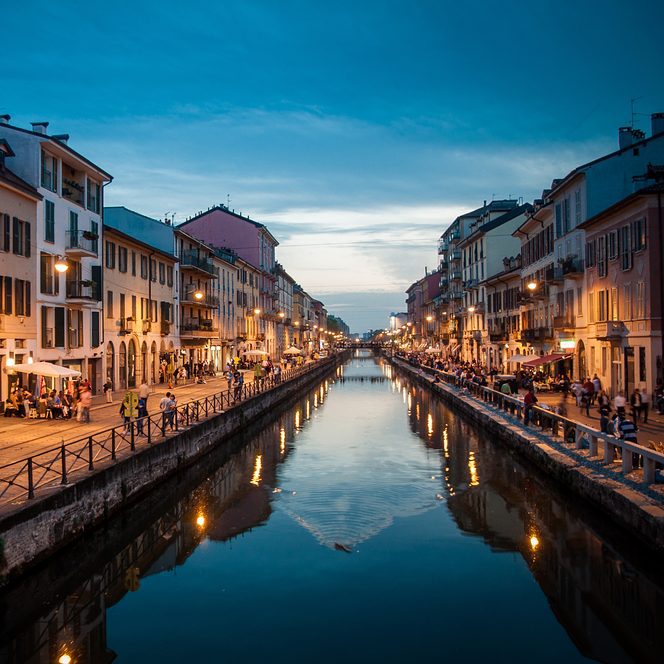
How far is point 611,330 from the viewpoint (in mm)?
34281

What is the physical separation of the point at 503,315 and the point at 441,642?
56.6 m

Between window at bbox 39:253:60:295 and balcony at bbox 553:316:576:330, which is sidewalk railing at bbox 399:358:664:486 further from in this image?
window at bbox 39:253:60:295

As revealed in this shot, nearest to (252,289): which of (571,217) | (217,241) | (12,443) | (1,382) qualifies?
(217,241)

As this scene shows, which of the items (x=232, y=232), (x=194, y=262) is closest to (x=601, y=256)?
(x=194, y=262)

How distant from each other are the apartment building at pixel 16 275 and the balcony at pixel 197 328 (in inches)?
1037

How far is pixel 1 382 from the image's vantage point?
29.6 metres

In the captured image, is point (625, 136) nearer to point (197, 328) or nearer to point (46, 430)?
point (197, 328)

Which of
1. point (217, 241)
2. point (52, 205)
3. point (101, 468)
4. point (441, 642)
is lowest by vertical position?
point (441, 642)

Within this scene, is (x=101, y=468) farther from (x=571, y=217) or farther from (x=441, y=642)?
(x=571, y=217)

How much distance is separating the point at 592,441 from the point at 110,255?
3170cm

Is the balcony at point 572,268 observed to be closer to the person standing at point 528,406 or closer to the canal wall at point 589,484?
the canal wall at point 589,484

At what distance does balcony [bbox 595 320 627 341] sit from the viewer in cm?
3375

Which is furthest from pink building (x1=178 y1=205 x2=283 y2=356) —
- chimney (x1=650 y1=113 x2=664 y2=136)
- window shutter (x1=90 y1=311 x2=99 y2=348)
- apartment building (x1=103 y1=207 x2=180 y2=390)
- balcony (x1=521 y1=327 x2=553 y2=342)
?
chimney (x1=650 y1=113 x2=664 y2=136)

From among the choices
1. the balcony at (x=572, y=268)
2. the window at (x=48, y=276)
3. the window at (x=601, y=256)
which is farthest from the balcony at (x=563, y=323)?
the window at (x=48, y=276)
